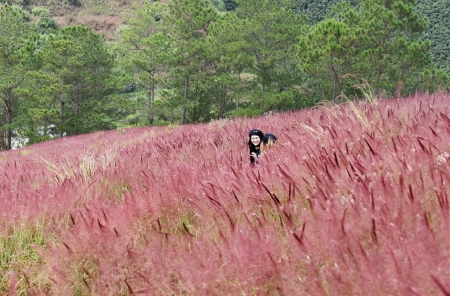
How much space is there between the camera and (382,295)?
93 centimetres

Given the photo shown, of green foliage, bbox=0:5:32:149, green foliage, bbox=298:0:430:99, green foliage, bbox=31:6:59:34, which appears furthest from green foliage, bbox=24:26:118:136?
green foliage, bbox=31:6:59:34

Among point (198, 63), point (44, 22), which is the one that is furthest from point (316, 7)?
point (44, 22)

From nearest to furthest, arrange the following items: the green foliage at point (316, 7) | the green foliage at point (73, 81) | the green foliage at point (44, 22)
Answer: the green foliage at point (73, 81) → the green foliage at point (44, 22) → the green foliage at point (316, 7)

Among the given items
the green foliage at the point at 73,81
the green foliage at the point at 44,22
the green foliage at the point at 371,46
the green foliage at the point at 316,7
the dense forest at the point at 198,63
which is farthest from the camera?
the green foliage at the point at 316,7

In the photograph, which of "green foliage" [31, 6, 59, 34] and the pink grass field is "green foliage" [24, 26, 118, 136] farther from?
"green foliage" [31, 6, 59, 34]

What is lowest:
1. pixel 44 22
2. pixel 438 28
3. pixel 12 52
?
pixel 12 52

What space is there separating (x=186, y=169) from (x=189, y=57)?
2488 cm

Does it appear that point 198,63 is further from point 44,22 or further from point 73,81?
point 44,22

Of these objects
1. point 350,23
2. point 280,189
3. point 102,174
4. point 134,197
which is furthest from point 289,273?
point 350,23

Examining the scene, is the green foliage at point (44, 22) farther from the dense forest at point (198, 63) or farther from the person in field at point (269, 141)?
the person in field at point (269, 141)

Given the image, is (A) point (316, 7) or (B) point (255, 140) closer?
(B) point (255, 140)

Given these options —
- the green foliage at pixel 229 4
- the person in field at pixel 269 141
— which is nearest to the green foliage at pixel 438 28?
the green foliage at pixel 229 4

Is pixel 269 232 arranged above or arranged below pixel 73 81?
below

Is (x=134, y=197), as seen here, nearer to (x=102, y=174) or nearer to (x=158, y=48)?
(x=102, y=174)
